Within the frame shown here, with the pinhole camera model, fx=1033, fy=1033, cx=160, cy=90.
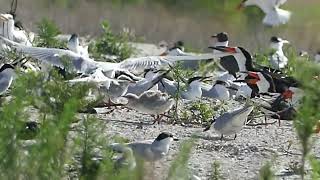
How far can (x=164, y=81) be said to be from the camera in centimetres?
988

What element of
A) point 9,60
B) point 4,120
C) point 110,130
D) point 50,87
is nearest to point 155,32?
point 9,60

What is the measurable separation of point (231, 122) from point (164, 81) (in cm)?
209

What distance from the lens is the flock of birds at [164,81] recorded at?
8578 millimetres

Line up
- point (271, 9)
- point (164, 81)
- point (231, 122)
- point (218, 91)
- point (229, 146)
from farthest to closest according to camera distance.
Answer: point (271, 9), point (218, 91), point (164, 81), point (231, 122), point (229, 146)

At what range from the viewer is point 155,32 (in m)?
18.1

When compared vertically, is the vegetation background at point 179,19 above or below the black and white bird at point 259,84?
above

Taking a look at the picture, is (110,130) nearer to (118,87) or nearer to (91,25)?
(118,87)

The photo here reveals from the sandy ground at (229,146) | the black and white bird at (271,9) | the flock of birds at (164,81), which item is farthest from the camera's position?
the black and white bird at (271,9)

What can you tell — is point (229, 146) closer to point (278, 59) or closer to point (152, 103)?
point (152, 103)

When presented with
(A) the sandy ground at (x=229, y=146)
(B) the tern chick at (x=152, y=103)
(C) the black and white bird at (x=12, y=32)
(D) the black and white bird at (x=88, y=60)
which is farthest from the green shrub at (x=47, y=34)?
Result: (B) the tern chick at (x=152, y=103)

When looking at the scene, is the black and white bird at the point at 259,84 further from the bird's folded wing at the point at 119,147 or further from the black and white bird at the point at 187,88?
the bird's folded wing at the point at 119,147

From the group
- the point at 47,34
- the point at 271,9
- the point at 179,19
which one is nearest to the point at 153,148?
the point at 47,34

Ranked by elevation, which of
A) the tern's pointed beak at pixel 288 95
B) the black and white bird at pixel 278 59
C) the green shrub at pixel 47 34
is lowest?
the tern's pointed beak at pixel 288 95

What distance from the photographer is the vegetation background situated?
58.1ft
